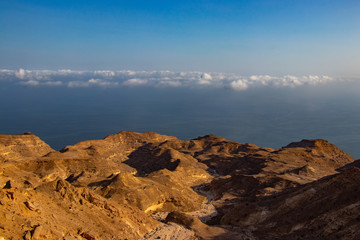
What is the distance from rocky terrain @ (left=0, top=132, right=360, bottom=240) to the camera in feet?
82.3

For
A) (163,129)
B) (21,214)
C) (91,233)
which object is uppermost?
(21,214)

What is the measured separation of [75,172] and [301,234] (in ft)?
146

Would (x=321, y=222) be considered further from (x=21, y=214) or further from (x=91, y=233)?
(x=21, y=214)

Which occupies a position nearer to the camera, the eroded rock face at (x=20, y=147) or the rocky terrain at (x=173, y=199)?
the rocky terrain at (x=173, y=199)

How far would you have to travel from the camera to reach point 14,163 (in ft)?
192

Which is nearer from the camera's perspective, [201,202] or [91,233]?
[91,233]

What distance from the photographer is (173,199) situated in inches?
1833

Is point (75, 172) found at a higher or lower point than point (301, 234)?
lower

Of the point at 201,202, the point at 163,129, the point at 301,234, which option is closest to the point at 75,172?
the point at 201,202

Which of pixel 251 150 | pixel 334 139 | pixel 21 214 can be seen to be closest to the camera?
pixel 21 214

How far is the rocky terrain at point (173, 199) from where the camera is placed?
988 inches

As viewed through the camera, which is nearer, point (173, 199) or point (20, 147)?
point (173, 199)

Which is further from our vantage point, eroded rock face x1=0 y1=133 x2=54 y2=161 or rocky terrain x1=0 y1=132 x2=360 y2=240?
eroded rock face x1=0 y1=133 x2=54 y2=161

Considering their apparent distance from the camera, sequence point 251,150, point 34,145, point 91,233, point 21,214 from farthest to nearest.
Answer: point 251,150, point 34,145, point 91,233, point 21,214
